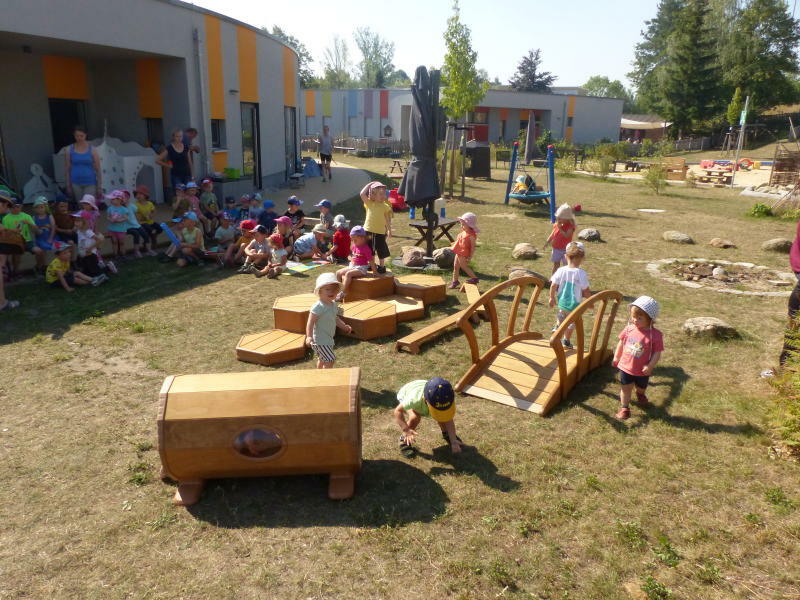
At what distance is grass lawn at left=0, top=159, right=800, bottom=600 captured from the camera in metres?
3.41

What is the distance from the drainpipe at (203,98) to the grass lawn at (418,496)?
28.2 ft

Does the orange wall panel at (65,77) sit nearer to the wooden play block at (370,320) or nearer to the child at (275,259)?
A: the child at (275,259)

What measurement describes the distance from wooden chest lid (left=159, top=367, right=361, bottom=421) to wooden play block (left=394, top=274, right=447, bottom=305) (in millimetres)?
4243

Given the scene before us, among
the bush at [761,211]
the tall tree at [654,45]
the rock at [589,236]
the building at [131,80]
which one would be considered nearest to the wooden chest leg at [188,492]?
the building at [131,80]

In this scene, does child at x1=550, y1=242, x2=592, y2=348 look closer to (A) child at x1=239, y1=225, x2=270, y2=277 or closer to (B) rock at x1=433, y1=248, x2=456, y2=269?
(B) rock at x1=433, y1=248, x2=456, y2=269

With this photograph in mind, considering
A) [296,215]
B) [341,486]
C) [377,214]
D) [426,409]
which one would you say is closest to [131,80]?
[296,215]

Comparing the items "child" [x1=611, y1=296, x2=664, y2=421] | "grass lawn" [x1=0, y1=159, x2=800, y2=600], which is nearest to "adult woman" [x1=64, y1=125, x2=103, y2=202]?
"grass lawn" [x1=0, y1=159, x2=800, y2=600]

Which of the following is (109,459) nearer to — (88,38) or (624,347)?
(624,347)

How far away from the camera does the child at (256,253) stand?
1017 cm

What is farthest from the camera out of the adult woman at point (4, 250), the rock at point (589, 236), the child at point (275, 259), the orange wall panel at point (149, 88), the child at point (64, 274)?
the orange wall panel at point (149, 88)

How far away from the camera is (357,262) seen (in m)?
8.49

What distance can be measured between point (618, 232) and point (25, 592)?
13574 millimetres

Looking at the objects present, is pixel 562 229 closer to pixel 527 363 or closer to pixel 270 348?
pixel 527 363

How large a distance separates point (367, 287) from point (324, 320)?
8.28 ft
